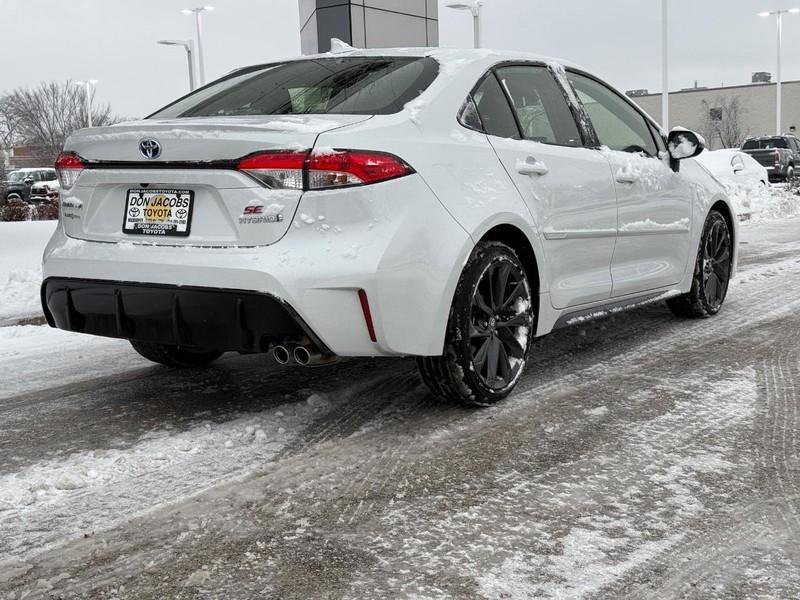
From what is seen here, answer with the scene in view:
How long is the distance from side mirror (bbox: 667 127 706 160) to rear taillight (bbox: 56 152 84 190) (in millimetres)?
3519

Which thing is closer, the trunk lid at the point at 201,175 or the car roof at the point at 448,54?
the trunk lid at the point at 201,175

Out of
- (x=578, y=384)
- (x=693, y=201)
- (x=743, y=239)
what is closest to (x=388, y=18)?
(x=743, y=239)

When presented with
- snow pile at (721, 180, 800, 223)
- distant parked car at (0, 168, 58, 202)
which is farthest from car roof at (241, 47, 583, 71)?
distant parked car at (0, 168, 58, 202)

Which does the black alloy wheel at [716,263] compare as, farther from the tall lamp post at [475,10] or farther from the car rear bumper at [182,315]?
the tall lamp post at [475,10]

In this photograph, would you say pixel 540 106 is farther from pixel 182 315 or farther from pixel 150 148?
pixel 182 315

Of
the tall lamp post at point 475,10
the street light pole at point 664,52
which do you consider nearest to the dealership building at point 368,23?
the tall lamp post at point 475,10

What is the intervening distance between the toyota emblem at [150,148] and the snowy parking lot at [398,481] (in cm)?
113

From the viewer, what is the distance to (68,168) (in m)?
4.02

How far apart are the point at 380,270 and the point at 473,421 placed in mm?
879

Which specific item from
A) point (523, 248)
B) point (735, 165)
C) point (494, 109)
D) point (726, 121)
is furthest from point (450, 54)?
point (726, 121)

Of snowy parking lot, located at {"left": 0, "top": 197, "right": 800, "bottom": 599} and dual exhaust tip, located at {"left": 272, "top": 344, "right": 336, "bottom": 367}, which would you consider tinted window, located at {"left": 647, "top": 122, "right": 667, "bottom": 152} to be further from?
dual exhaust tip, located at {"left": 272, "top": 344, "right": 336, "bottom": 367}

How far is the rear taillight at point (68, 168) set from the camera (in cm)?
398

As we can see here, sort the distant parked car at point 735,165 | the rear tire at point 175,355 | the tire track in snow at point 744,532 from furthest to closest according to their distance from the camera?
the distant parked car at point 735,165 < the rear tire at point 175,355 < the tire track in snow at point 744,532

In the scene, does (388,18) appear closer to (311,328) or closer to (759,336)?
(759,336)
